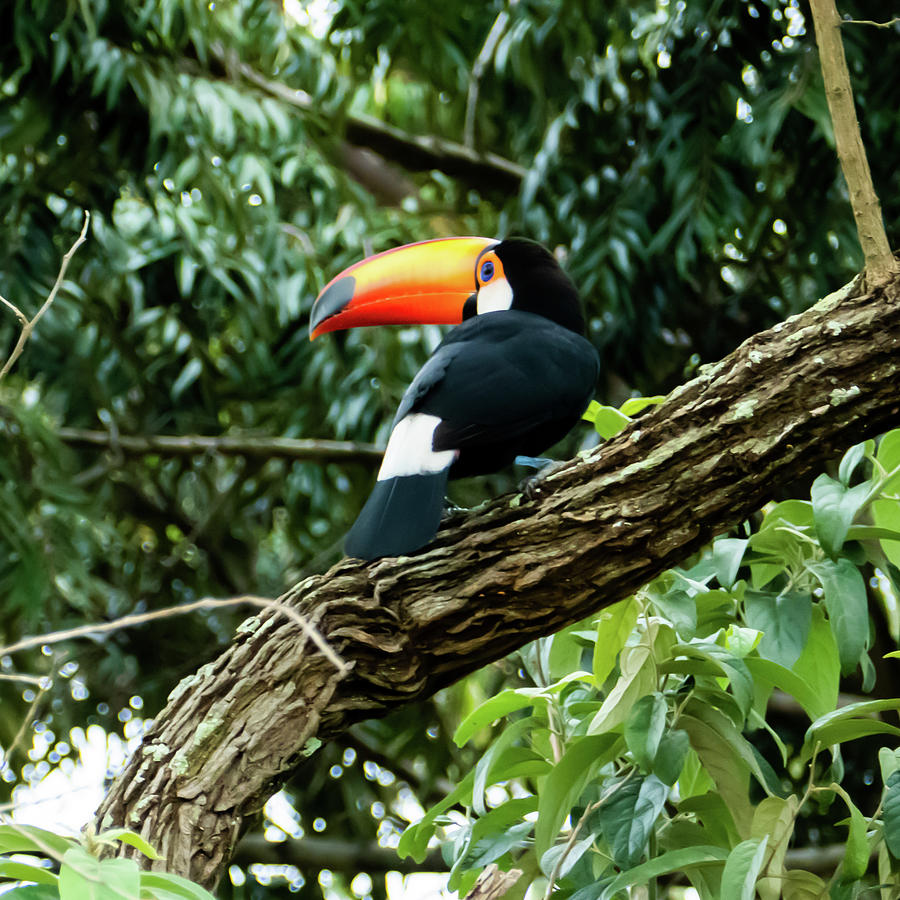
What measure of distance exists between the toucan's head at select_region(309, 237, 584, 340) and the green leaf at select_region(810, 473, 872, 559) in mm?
1160

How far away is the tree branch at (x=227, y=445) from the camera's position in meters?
4.13

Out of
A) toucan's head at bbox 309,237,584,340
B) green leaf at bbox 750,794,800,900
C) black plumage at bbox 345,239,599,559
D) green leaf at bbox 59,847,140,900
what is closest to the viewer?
green leaf at bbox 59,847,140,900

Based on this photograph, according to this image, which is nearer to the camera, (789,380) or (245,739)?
(789,380)

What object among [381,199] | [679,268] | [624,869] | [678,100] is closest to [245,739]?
[624,869]

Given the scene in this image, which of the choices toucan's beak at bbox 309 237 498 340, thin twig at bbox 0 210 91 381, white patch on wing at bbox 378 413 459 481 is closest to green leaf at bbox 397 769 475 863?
white patch on wing at bbox 378 413 459 481

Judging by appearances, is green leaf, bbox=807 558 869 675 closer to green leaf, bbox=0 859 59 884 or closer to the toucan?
the toucan

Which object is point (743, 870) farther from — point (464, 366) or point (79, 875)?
point (464, 366)

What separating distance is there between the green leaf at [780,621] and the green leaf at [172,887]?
0.72 metres

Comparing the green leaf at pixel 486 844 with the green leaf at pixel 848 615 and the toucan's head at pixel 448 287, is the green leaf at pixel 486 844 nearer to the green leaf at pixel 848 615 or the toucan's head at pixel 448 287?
the green leaf at pixel 848 615

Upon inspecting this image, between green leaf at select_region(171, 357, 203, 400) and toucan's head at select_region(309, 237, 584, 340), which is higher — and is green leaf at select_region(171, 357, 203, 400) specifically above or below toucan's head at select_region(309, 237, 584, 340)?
below

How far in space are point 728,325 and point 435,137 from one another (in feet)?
5.04

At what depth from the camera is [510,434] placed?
2.02 m

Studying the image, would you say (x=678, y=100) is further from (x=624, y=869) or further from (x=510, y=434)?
(x=624, y=869)

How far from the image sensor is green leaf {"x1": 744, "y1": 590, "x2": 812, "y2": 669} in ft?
4.67
